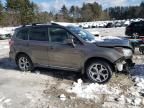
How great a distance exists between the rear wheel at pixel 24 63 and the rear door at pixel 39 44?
1.16 feet

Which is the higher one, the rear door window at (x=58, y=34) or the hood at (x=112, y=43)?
the rear door window at (x=58, y=34)

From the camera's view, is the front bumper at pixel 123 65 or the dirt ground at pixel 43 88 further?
the front bumper at pixel 123 65

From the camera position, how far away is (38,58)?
964 centimetres

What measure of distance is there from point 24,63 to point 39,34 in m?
1.39

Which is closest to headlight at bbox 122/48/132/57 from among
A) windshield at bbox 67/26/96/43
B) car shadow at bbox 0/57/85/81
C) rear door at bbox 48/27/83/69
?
windshield at bbox 67/26/96/43

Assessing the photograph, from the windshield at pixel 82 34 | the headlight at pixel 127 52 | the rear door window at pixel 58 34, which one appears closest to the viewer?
the headlight at pixel 127 52

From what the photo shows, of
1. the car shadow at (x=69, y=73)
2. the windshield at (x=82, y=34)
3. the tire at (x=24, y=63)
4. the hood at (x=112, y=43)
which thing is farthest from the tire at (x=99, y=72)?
the tire at (x=24, y=63)

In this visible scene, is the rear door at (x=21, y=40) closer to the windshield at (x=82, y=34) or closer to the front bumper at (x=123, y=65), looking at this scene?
the windshield at (x=82, y=34)

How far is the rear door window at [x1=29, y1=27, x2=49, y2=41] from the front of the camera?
9.36 m

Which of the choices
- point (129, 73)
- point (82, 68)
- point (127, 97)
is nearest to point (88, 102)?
point (127, 97)

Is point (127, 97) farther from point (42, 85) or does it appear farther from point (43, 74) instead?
point (43, 74)

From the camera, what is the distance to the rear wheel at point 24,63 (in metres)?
10.1

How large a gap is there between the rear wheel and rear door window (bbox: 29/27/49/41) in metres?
0.81

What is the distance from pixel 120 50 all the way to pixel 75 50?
4.52ft
